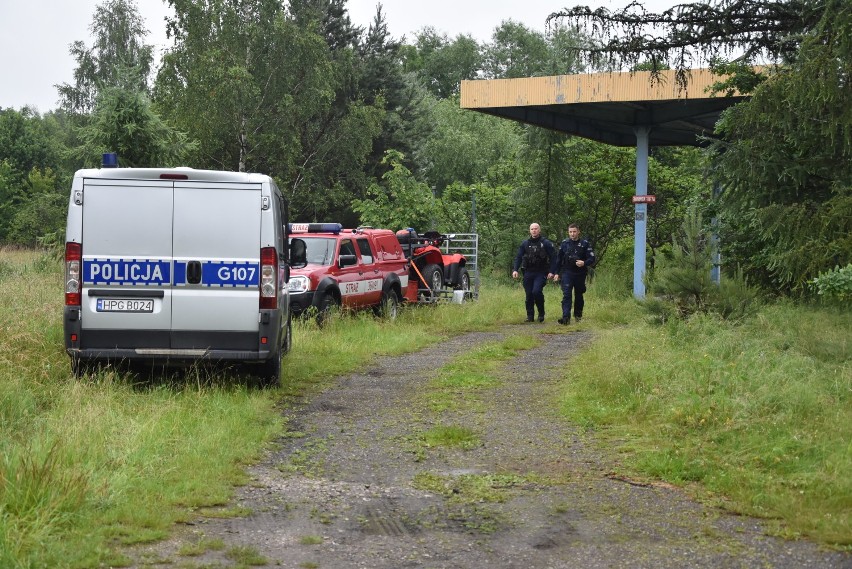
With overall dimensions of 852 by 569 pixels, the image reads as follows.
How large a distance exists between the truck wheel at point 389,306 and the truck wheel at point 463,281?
450 cm

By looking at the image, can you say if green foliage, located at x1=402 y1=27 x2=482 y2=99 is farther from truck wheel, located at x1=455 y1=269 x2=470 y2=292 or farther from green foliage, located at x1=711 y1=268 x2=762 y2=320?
green foliage, located at x1=711 y1=268 x2=762 y2=320

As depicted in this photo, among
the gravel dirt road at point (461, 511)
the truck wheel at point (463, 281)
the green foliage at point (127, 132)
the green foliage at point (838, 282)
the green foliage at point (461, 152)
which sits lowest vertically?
the gravel dirt road at point (461, 511)

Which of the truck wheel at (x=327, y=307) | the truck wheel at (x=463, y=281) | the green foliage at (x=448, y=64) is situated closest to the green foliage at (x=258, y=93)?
the truck wheel at (x=463, y=281)

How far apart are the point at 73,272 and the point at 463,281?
14.8m

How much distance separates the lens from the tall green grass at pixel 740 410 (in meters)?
6.04

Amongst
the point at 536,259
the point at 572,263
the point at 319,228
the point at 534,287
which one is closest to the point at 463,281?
the point at 534,287

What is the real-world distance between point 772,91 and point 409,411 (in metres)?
6.02

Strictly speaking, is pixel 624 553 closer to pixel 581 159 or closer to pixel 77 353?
pixel 77 353

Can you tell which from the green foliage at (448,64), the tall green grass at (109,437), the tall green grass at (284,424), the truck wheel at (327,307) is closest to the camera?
the tall green grass at (109,437)

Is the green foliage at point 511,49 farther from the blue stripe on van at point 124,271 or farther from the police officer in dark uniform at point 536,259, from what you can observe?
the blue stripe on van at point 124,271

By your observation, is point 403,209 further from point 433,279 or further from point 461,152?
point 461,152

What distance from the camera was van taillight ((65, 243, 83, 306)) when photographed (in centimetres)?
957

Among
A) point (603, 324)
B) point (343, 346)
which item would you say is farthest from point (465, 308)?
point (343, 346)

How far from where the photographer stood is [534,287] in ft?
61.1
